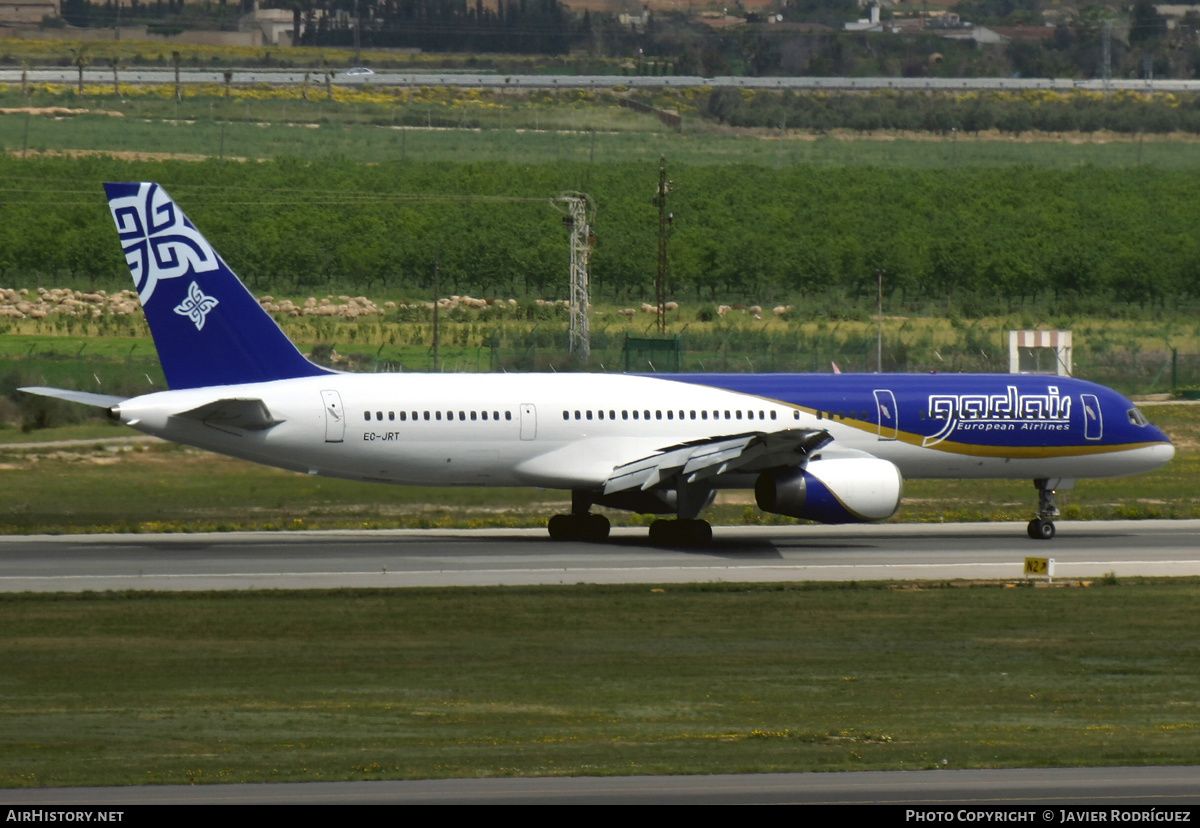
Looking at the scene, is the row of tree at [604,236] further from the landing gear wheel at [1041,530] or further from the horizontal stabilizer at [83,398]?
the horizontal stabilizer at [83,398]

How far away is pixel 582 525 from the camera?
39.9 metres

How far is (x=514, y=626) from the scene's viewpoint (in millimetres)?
28219

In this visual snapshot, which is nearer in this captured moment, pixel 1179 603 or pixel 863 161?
pixel 1179 603

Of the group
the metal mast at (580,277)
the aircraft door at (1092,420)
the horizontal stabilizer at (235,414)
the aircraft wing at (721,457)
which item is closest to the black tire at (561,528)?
the aircraft wing at (721,457)

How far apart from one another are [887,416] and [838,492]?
13.4 ft

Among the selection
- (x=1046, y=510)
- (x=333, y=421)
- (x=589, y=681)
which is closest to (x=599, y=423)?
(x=333, y=421)

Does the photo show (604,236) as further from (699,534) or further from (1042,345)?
(699,534)

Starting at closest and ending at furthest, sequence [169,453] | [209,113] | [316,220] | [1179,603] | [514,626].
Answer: [514,626], [1179,603], [169,453], [316,220], [209,113]

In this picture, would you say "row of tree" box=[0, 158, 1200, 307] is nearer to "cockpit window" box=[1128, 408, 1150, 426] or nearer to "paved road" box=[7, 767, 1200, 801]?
"cockpit window" box=[1128, 408, 1150, 426]

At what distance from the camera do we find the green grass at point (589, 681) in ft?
60.2

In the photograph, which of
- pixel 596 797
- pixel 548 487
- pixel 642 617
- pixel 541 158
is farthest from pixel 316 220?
pixel 596 797

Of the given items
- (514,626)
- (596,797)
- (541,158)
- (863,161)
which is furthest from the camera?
(863,161)

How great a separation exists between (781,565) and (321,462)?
31.7ft

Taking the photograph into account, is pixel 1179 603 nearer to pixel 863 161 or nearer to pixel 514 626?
pixel 514 626
